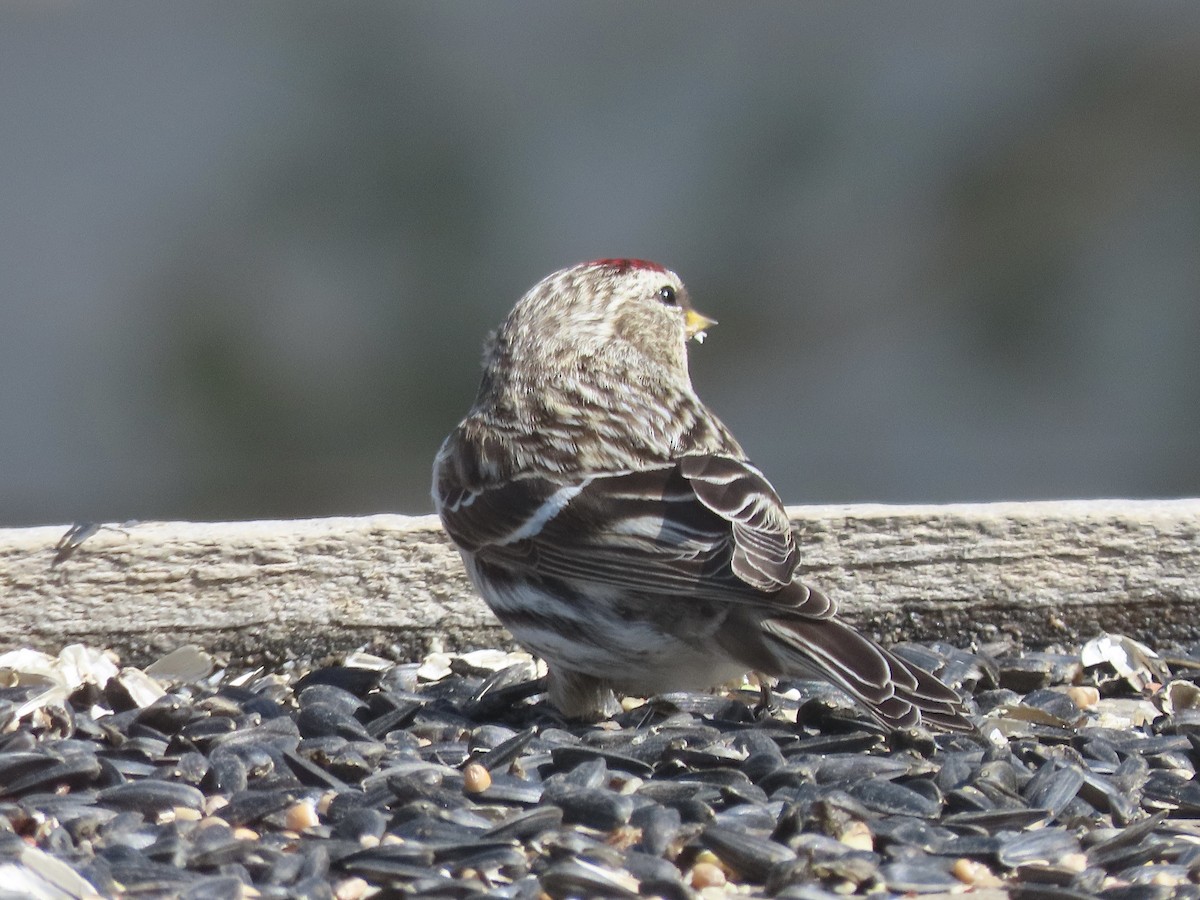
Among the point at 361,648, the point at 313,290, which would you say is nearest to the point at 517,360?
the point at 361,648

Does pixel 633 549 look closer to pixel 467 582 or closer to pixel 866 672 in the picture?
pixel 866 672

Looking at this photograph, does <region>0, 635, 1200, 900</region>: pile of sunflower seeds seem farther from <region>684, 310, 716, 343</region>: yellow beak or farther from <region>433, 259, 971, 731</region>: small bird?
<region>684, 310, 716, 343</region>: yellow beak

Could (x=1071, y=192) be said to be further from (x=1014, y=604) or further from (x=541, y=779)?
(x=541, y=779)

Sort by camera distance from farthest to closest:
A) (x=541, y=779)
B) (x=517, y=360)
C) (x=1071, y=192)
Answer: (x=1071, y=192), (x=517, y=360), (x=541, y=779)

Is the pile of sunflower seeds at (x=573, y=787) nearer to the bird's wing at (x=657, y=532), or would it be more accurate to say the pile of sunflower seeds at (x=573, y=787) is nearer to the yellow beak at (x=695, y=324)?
the bird's wing at (x=657, y=532)

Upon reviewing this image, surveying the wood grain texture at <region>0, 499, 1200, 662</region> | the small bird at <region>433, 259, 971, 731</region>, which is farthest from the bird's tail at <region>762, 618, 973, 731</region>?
the wood grain texture at <region>0, 499, 1200, 662</region>
